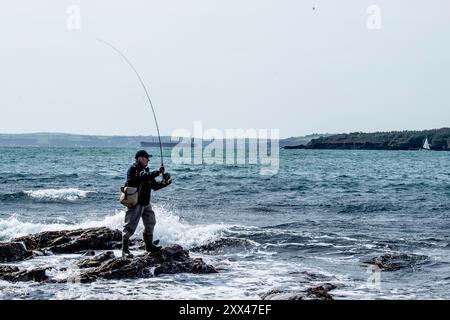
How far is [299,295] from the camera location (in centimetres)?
882

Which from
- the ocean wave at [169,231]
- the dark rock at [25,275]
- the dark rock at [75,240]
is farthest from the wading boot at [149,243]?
the ocean wave at [169,231]

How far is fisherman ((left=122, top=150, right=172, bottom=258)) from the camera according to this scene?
34.1 ft

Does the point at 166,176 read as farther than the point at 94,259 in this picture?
No

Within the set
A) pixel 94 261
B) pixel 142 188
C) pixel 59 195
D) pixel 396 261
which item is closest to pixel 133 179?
pixel 142 188

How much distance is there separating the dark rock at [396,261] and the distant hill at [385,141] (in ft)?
487

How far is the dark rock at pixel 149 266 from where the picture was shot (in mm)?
10336

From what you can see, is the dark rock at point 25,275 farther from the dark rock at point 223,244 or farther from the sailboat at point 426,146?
the sailboat at point 426,146

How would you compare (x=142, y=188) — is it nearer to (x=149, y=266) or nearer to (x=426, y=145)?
(x=149, y=266)

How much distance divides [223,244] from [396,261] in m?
4.22

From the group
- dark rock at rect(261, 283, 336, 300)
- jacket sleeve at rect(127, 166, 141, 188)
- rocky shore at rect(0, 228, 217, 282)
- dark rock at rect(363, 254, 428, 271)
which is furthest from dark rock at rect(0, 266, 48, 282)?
dark rock at rect(363, 254, 428, 271)

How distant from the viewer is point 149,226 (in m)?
10.9

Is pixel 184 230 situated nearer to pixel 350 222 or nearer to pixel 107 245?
pixel 107 245
